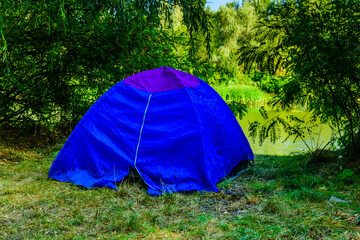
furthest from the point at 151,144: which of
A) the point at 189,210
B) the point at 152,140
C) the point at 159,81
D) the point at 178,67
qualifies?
the point at 178,67

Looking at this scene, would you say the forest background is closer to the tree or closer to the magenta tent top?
the tree

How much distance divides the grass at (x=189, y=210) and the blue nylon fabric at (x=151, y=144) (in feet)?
0.57

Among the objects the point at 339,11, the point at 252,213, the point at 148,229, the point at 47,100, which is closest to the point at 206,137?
the point at 252,213

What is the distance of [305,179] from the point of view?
12.5 ft

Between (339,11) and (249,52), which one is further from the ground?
(339,11)

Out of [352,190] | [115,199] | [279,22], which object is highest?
[279,22]

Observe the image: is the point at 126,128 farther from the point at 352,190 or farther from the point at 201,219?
the point at 352,190

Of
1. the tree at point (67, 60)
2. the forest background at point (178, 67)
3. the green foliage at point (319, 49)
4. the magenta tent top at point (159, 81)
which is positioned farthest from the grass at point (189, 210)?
the tree at point (67, 60)

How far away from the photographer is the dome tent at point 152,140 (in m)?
3.69

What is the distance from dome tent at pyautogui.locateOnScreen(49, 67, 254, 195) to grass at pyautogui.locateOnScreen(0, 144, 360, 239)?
0.59 feet

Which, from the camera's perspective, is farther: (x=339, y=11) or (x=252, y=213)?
(x=339, y=11)

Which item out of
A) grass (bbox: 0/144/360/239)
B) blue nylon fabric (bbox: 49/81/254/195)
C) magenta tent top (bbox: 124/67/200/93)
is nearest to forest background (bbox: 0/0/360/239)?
grass (bbox: 0/144/360/239)

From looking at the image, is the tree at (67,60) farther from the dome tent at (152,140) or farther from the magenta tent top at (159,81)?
the dome tent at (152,140)

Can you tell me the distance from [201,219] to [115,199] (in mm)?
931
